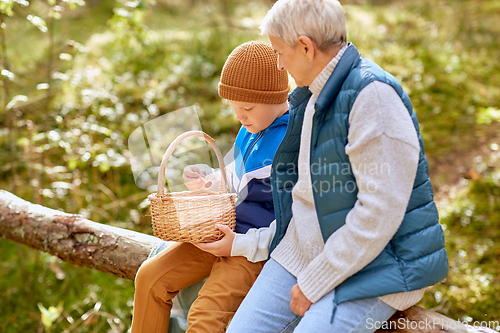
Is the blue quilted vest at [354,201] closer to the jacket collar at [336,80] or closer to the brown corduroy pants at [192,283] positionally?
the jacket collar at [336,80]

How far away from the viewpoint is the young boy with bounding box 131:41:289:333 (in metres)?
1.77

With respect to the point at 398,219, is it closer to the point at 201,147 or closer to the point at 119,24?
the point at 201,147

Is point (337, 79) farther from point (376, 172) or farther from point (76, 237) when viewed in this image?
point (76, 237)

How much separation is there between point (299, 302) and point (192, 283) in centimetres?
68

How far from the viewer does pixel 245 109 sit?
1.88m

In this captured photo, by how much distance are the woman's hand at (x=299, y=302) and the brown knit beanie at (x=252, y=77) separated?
2.88 ft

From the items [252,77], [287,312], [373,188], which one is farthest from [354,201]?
[252,77]

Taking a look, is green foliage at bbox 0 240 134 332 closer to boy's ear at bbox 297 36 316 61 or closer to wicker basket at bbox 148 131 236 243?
wicker basket at bbox 148 131 236 243

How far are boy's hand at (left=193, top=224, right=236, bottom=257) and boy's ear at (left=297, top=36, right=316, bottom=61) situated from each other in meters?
0.81

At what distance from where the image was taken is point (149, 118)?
5.00 metres

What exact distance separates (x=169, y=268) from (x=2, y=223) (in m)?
1.75

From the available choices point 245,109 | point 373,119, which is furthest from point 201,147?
point 373,119

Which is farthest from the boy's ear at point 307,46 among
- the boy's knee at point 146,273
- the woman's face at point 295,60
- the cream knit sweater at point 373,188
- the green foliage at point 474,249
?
the green foliage at point 474,249

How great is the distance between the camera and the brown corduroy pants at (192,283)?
1.70 metres
